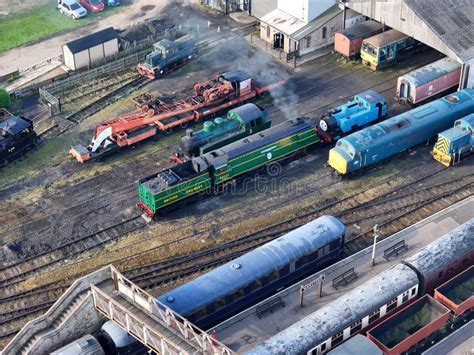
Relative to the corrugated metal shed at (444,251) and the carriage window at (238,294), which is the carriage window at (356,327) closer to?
the corrugated metal shed at (444,251)

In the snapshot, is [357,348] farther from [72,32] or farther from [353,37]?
[72,32]

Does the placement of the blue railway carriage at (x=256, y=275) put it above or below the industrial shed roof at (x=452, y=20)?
below

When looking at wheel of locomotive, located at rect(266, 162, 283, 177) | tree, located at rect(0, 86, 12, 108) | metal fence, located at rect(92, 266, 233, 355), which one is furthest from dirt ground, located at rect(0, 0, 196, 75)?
metal fence, located at rect(92, 266, 233, 355)

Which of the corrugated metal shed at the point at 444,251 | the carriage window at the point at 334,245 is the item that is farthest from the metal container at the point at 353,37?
the carriage window at the point at 334,245

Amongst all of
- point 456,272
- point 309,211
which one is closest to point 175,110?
point 309,211

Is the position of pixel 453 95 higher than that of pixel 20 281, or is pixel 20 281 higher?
pixel 453 95

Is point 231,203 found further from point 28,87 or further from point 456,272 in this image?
point 28,87
